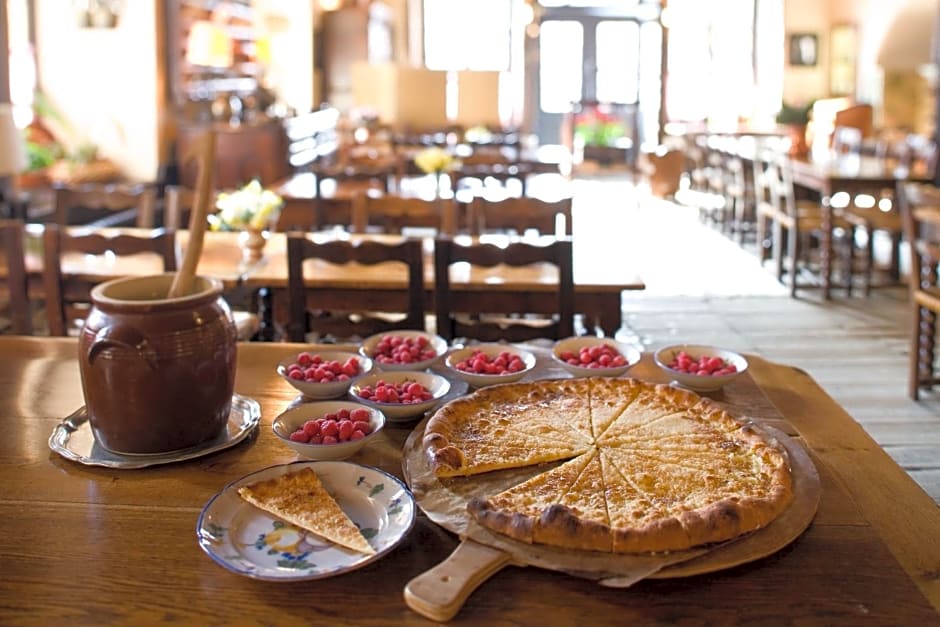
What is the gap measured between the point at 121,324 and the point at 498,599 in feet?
2.28

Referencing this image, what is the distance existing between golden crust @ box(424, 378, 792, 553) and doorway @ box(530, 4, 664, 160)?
12695 mm

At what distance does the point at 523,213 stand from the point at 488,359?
223cm

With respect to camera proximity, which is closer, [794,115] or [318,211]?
[318,211]

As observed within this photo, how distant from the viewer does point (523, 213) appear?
404 cm

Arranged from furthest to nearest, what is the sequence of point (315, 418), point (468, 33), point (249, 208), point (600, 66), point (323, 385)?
point (468, 33)
point (600, 66)
point (249, 208)
point (323, 385)
point (315, 418)

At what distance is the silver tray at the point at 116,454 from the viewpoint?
145cm

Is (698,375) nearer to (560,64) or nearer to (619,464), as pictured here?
(619,464)

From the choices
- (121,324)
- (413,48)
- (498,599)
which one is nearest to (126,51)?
(121,324)

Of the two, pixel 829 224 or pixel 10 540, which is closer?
pixel 10 540

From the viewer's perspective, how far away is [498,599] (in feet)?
3.59

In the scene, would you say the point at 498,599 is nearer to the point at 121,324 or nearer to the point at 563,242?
the point at 121,324

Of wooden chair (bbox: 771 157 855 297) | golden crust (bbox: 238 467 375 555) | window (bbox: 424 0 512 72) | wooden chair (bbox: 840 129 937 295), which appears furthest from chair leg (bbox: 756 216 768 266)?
window (bbox: 424 0 512 72)

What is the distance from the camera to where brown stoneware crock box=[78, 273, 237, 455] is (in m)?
1.41

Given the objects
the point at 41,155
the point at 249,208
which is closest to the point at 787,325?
the point at 249,208
